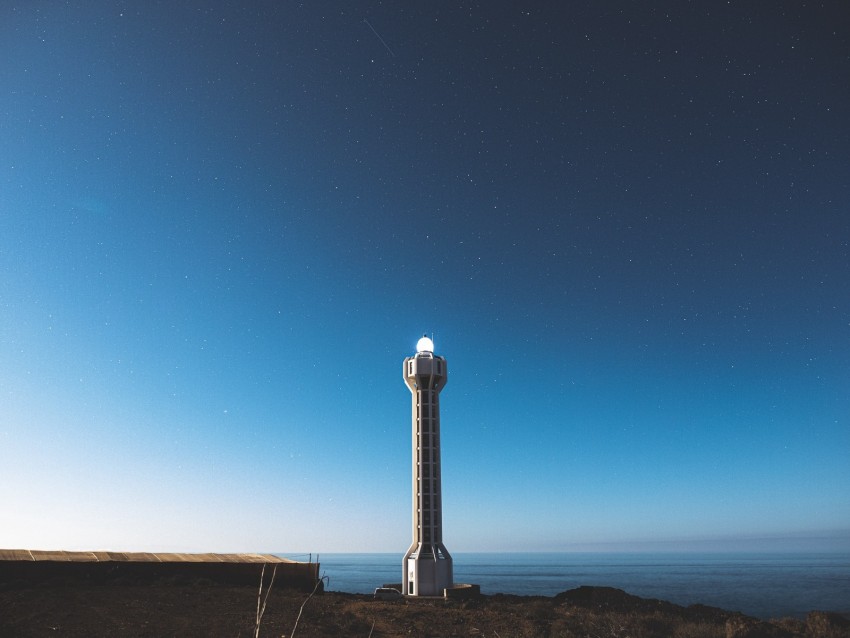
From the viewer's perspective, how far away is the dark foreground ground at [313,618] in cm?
1719

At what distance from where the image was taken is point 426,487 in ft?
A: 154

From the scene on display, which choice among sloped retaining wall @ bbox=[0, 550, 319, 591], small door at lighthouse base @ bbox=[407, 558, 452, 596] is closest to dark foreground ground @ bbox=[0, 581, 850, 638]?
sloped retaining wall @ bbox=[0, 550, 319, 591]

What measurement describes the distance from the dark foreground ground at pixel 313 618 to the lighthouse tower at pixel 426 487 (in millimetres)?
17030

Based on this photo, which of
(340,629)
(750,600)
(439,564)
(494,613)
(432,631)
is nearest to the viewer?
(340,629)

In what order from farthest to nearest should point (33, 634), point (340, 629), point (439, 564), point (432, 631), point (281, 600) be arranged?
point (439, 564), point (281, 600), point (432, 631), point (340, 629), point (33, 634)

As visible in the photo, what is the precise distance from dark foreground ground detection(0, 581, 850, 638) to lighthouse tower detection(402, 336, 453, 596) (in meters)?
17.0

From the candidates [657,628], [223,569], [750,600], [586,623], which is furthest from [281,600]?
[750,600]

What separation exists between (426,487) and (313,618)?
1053 inches

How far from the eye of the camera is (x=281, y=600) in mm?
23062

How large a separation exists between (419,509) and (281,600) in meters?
24.1

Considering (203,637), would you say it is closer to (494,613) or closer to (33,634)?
(33,634)

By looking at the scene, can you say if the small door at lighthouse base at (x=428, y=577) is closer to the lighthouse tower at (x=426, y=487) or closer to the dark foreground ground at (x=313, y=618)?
the lighthouse tower at (x=426, y=487)

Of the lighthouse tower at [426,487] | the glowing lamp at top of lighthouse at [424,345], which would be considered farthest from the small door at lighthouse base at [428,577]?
the glowing lamp at top of lighthouse at [424,345]

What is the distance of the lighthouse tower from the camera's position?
4494 cm
